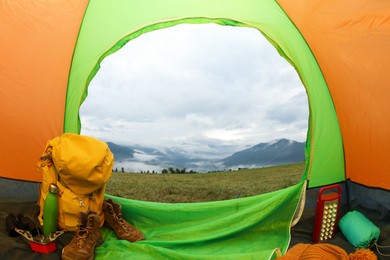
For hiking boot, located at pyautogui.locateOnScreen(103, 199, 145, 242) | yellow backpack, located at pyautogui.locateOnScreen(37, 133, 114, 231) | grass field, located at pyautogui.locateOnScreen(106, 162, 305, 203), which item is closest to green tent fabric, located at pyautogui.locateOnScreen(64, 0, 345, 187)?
yellow backpack, located at pyautogui.locateOnScreen(37, 133, 114, 231)

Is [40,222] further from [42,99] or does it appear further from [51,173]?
[42,99]

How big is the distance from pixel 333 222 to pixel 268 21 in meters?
1.06

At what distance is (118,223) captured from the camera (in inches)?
77.4

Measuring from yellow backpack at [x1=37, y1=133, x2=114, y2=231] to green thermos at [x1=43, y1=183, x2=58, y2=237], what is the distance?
0.08ft

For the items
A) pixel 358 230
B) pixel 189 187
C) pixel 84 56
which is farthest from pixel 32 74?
pixel 358 230

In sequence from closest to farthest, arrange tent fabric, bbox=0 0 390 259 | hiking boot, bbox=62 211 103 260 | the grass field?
hiking boot, bbox=62 211 103 260 → tent fabric, bbox=0 0 390 259 → the grass field

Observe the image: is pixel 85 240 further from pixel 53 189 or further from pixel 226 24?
pixel 226 24

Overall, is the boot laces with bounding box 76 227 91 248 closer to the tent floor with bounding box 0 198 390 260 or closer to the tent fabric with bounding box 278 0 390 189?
the tent floor with bounding box 0 198 390 260

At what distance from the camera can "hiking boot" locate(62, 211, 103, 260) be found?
5.40 feet

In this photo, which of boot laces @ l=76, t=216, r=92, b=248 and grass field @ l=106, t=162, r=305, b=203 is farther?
grass field @ l=106, t=162, r=305, b=203

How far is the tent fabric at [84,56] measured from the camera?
200 cm

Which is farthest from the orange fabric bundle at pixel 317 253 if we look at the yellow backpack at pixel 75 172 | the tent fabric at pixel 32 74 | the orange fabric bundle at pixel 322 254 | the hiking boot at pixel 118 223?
the tent fabric at pixel 32 74

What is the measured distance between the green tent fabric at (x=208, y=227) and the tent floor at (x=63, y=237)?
70 millimetres

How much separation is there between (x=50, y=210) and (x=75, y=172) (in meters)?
0.24
